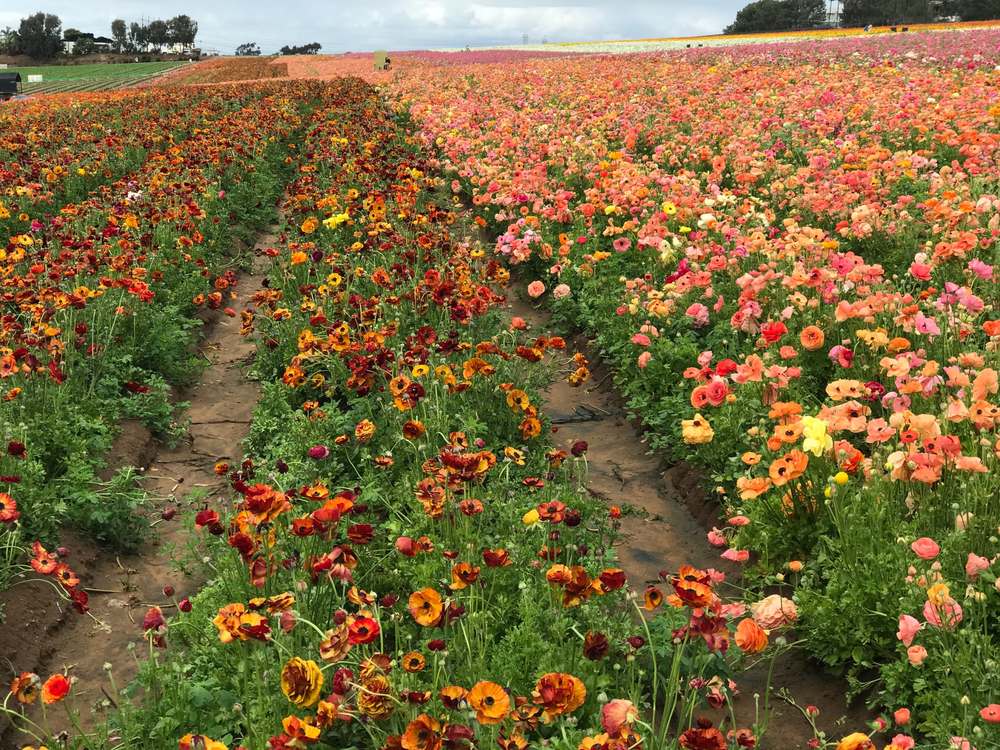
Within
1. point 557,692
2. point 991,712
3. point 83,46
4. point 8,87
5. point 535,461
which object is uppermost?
point 83,46

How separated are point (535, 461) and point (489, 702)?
265 centimetres

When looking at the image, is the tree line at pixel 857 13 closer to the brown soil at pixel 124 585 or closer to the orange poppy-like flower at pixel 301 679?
the brown soil at pixel 124 585

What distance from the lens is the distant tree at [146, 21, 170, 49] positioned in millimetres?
103312

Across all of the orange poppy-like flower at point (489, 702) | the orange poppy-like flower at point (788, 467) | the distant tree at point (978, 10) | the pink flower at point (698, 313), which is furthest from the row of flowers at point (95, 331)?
the distant tree at point (978, 10)

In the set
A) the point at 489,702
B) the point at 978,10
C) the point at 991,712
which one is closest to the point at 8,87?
the point at 489,702

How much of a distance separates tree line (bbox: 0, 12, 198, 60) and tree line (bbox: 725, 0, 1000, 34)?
64.7 meters

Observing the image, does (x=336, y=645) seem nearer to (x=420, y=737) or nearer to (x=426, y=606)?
(x=426, y=606)

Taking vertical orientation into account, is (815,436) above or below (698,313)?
below

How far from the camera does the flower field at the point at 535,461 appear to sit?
2.77 m

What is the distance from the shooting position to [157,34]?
104 meters

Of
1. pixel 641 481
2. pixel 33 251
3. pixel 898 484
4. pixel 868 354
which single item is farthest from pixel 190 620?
pixel 33 251

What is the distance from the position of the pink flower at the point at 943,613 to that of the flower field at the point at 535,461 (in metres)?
0.02

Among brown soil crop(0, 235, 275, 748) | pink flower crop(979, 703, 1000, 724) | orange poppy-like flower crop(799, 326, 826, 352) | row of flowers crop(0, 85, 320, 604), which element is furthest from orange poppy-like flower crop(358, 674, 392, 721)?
orange poppy-like flower crop(799, 326, 826, 352)

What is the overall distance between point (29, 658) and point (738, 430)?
3.51 meters
